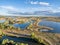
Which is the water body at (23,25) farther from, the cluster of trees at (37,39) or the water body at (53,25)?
the water body at (53,25)

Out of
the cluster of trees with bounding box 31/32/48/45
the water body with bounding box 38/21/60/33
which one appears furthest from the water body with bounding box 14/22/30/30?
the water body with bounding box 38/21/60/33

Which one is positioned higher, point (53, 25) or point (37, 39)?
point (53, 25)

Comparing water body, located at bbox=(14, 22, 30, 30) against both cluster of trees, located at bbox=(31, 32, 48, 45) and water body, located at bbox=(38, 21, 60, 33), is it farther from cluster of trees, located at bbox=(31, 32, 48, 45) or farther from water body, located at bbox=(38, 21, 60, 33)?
water body, located at bbox=(38, 21, 60, 33)

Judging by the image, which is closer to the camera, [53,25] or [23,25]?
[53,25]

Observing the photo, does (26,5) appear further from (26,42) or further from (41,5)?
(26,42)

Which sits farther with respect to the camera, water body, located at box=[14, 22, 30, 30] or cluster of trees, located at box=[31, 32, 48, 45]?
water body, located at box=[14, 22, 30, 30]

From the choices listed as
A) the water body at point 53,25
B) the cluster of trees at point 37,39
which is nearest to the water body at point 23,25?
the cluster of trees at point 37,39

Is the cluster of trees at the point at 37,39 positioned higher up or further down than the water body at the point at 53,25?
further down

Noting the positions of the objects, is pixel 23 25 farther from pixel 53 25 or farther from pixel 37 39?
pixel 53 25

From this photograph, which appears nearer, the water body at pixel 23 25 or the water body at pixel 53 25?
the water body at pixel 53 25

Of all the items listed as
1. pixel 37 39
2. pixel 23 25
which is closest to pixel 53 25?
pixel 37 39

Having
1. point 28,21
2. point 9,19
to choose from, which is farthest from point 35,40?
point 9,19
